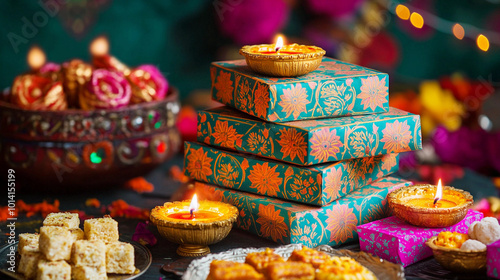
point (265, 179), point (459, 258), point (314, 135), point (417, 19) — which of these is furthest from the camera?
point (417, 19)

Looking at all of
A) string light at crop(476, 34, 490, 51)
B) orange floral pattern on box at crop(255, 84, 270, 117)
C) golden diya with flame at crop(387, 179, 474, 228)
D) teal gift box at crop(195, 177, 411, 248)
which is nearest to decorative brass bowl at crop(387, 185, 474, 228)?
golden diya with flame at crop(387, 179, 474, 228)

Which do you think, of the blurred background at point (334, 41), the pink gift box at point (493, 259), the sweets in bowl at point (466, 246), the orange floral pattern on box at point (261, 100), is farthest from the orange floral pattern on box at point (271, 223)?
the blurred background at point (334, 41)

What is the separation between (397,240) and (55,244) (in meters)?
0.66

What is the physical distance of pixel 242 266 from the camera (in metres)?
1.21

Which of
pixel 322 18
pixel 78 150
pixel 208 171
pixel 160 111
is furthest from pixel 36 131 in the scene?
pixel 322 18

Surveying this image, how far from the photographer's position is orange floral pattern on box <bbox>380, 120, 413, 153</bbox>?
157 centimetres

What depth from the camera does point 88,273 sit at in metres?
1.25

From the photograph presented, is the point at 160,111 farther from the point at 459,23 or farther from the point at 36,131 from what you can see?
the point at 459,23

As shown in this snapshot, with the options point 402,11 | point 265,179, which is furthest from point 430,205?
point 402,11

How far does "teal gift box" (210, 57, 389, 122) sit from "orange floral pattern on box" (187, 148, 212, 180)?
0.14 metres

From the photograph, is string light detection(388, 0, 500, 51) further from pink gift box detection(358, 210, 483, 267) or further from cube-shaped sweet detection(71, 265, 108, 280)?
cube-shaped sweet detection(71, 265, 108, 280)

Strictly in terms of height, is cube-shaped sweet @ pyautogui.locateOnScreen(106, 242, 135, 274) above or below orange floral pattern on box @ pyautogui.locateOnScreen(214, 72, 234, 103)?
below

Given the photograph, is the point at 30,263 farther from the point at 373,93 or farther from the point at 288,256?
the point at 373,93

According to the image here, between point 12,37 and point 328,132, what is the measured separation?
1385 millimetres
